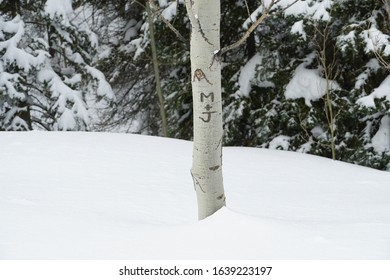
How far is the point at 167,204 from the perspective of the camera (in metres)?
4.80

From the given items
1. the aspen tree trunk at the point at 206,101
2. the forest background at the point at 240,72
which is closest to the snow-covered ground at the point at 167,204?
the aspen tree trunk at the point at 206,101

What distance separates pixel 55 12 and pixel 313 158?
7.64 m

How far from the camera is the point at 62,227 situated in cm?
344

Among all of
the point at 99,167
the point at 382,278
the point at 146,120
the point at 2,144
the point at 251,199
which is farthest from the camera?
the point at 146,120

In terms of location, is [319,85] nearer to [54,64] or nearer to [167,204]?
[167,204]

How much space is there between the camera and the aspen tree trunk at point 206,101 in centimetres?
318

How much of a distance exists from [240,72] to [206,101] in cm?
876

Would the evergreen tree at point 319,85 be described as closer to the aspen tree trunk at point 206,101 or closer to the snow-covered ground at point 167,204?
the snow-covered ground at point 167,204

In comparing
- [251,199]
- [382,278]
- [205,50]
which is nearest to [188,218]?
[251,199]

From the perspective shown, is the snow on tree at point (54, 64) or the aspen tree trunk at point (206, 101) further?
the snow on tree at point (54, 64)

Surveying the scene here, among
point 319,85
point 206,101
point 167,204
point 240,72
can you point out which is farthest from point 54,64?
point 206,101

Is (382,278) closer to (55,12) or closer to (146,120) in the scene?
(55,12)

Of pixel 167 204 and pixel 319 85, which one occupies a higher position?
pixel 319 85

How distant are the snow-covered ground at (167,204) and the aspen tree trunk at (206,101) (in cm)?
18
